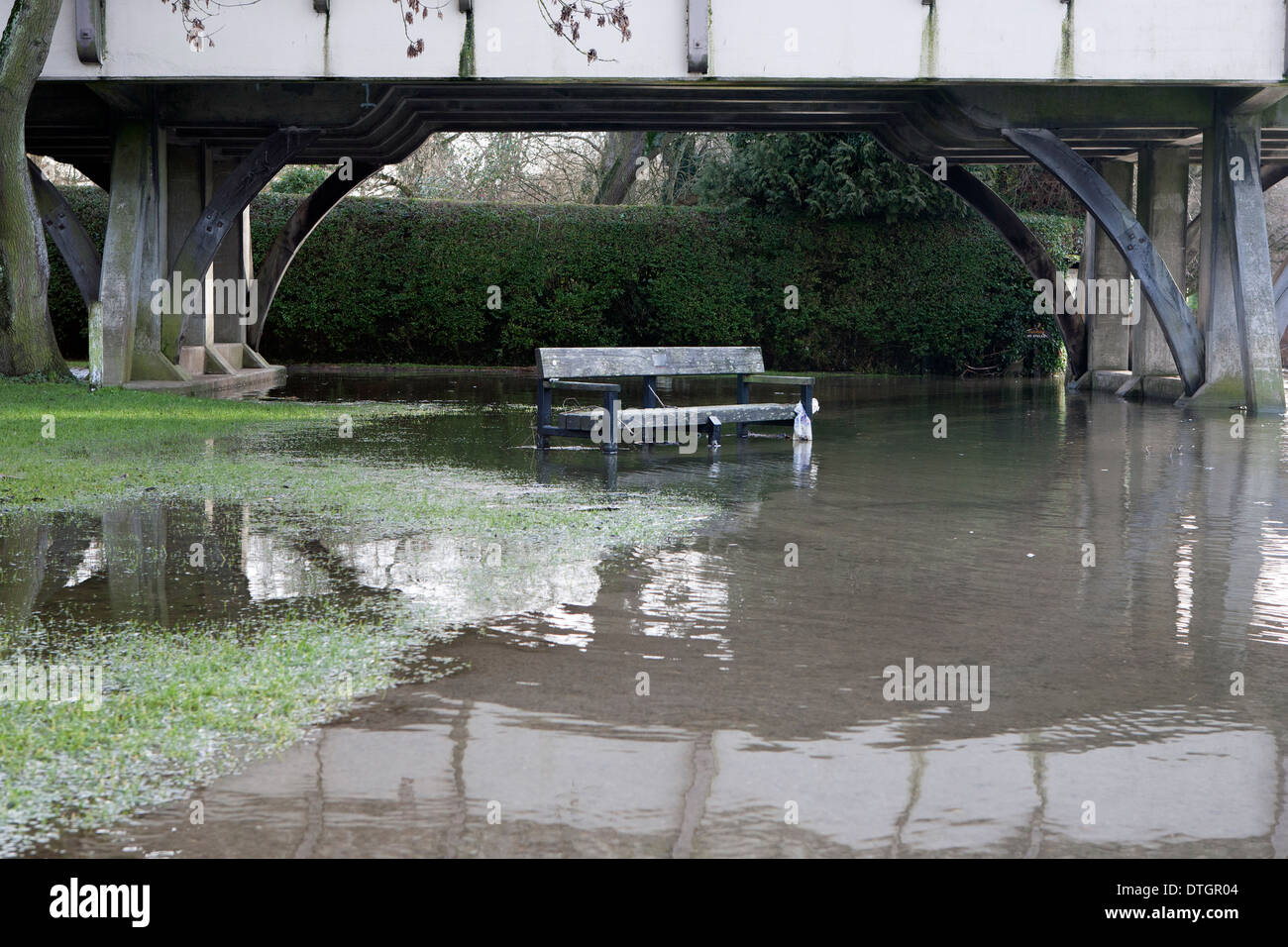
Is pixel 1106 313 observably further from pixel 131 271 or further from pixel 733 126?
pixel 131 271

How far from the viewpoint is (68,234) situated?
16.7 meters

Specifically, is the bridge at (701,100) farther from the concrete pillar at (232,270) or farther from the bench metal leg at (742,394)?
the bench metal leg at (742,394)

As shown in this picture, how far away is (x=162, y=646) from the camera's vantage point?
15.4ft

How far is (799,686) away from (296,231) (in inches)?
772

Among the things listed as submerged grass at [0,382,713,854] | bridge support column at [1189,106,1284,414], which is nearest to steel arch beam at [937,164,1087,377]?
bridge support column at [1189,106,1284,414]

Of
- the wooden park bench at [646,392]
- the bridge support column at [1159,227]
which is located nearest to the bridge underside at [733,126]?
the bridge support column at [1159,227]

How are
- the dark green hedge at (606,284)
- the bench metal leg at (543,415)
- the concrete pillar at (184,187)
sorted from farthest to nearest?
the dark green hedge at (606,284) → the concrete pillar at (184,187) → the bench metal leg at (543,415)

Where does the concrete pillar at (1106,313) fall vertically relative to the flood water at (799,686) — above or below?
above

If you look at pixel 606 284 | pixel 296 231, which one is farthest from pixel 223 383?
pixel 606 284

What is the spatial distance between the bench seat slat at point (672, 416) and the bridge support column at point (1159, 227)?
9.14m

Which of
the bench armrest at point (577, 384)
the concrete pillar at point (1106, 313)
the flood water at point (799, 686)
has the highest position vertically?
the concrete pillar at point (1106, 313)

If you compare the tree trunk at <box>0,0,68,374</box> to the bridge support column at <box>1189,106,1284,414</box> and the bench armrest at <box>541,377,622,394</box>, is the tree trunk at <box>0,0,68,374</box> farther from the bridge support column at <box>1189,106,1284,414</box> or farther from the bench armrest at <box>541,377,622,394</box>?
the bridge support column at <box>1189,106,1284,414</box>

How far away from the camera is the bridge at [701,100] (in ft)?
47.6

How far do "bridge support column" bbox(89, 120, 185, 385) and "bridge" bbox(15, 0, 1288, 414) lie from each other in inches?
1.1
